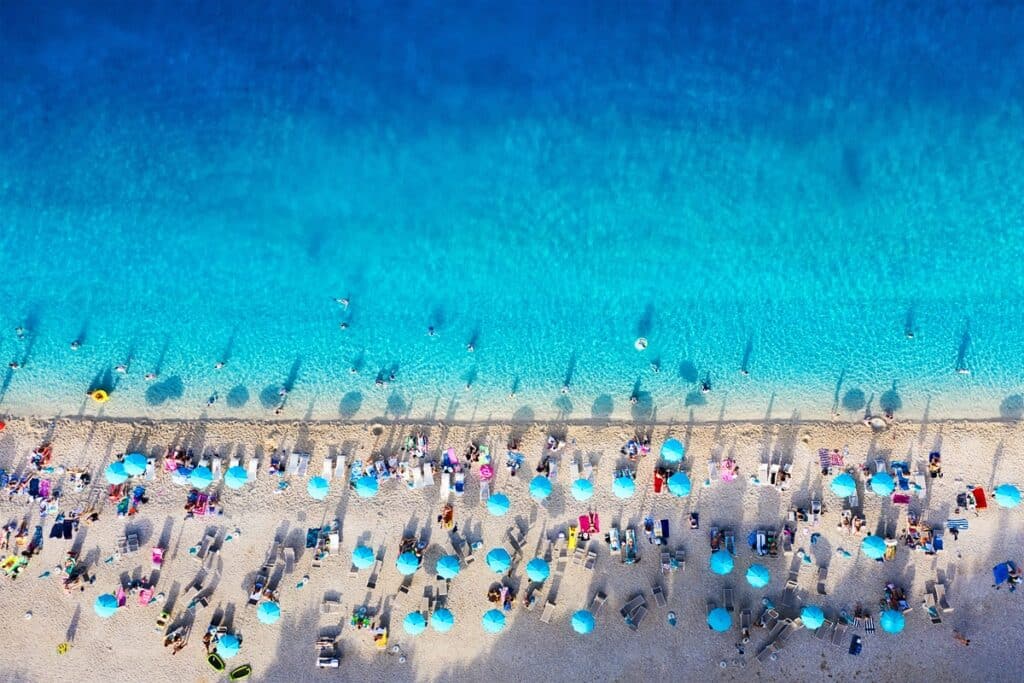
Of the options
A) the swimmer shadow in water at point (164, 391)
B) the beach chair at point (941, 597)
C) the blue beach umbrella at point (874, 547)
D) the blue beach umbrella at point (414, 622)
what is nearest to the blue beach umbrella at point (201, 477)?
the swimmer shadow in water at point (164, 391)

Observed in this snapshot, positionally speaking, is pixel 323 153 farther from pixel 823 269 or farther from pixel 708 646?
pixel 708 646

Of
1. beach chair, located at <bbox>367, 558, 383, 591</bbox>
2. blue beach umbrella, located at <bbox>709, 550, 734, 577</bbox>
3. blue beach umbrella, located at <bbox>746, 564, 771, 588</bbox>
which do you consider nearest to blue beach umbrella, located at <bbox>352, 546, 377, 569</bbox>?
beach chair, located at <bbox>367, 558, 383, 591</bbox>

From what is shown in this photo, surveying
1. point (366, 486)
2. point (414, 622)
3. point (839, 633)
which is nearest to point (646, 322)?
point (366, 486)

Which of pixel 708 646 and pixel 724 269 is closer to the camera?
pixel 708 646

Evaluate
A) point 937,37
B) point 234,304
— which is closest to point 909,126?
point 937,37

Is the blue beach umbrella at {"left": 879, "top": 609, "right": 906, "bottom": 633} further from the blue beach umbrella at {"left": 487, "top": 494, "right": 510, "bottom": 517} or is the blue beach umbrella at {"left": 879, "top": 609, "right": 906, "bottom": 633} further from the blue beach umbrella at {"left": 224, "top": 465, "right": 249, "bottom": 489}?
the blue beach umbrella at {"left": 224, "top": 465, "right": 249, "bottom": 489}

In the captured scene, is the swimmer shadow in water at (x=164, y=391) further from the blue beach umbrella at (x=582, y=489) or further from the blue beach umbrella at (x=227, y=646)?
the blue beach umbrella at (x=582, y=489)

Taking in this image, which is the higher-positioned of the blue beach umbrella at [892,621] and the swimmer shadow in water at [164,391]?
the swimmer shadow in water at [164,391]
